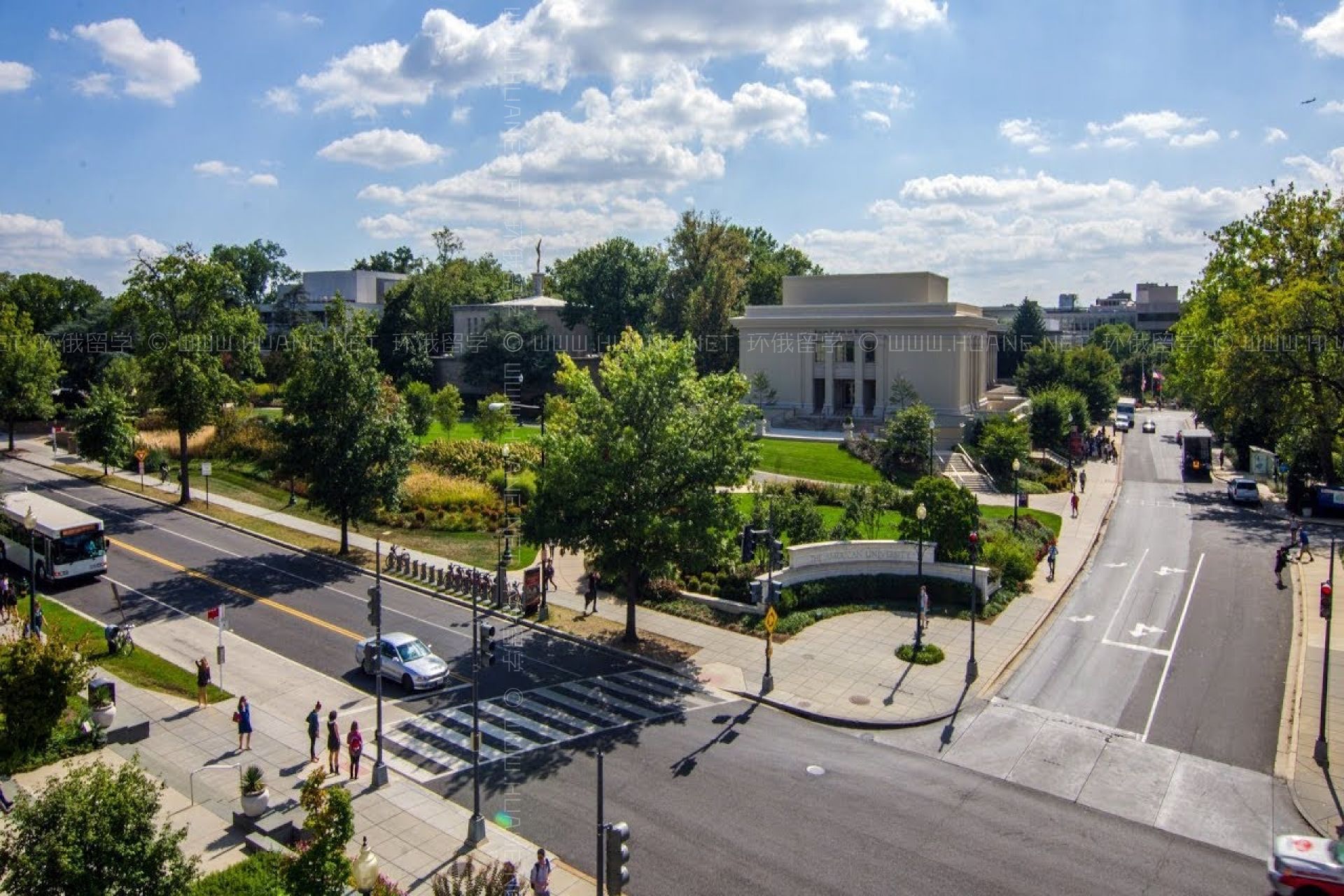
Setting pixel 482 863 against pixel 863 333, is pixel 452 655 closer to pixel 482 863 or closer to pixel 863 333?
pixel 482 863

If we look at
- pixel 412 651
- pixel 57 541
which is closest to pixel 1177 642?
pixel 412 651

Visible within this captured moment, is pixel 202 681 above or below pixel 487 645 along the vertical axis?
below

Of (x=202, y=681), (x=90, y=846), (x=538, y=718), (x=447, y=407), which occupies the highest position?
(x=447, y=407)

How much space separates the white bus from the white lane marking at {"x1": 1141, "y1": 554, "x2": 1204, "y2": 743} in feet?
111

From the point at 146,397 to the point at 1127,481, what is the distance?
194 ft

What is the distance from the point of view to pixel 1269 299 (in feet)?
159

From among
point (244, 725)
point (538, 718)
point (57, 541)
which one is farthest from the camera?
point (57, 541)

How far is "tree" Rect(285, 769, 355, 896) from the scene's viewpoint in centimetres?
1320

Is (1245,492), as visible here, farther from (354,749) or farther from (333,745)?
(333,745)

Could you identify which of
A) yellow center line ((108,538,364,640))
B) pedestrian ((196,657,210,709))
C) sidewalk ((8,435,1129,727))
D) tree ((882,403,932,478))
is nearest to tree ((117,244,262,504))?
yellow center line ((108,538,364,640))

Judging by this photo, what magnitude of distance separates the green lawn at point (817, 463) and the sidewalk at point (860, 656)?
1656 cm

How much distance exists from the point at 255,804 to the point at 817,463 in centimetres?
4341

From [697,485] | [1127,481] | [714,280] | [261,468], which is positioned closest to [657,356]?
[697,485]

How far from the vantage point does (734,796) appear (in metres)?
19.6
